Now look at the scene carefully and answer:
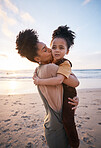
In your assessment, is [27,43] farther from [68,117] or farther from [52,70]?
[68,117]

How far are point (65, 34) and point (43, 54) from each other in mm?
555

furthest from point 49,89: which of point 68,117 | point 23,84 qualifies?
point 23,84

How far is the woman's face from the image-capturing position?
1.39 metres

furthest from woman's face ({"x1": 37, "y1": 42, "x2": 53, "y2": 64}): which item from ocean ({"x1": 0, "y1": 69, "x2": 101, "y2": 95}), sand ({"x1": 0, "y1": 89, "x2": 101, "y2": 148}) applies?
ocean ({"x1": 0, "y1": 69, "x2": 101, "y2": 95})

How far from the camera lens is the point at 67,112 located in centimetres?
122

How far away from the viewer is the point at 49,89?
3.93 feet

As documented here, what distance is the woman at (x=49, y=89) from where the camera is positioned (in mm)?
1195

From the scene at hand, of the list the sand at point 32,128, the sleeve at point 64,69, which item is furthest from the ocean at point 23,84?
Answer: the sleeve at point 64,69

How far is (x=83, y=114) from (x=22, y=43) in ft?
12.9

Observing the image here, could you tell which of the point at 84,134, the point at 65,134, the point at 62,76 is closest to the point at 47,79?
the point at 62,76

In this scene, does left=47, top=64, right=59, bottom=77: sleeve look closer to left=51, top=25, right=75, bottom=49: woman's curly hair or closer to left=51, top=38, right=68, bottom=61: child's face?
left=51, top=38, right=68, bottom=61: child's face

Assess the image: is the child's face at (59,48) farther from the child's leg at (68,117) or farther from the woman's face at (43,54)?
the child's leg at (68,117)

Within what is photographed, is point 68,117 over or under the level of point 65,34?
under

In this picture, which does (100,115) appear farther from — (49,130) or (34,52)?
(34,52)
